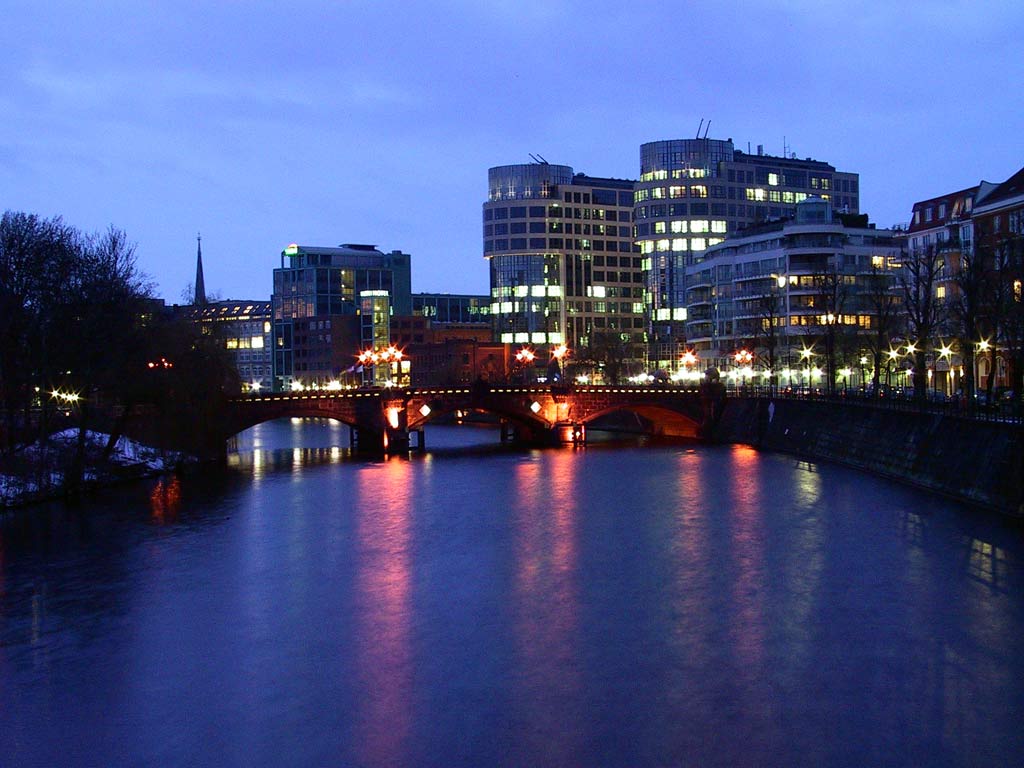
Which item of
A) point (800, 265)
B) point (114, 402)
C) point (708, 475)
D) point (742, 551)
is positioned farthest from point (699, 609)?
point (800, 265)

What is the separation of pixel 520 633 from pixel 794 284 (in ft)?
325

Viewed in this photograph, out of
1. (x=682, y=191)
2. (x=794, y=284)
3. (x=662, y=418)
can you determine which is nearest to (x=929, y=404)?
(x=662, y=418)

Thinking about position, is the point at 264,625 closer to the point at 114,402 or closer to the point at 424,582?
the point at 424,582

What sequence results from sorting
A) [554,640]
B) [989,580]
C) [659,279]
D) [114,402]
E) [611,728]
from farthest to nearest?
[659,279], [114,402], [989,580], [554,640], [611,728]

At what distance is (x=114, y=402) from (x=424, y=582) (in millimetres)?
43795

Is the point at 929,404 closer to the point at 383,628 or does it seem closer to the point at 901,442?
the point at 901,442

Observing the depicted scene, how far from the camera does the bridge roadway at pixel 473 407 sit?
99.8 meters

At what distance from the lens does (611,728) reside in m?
27.2

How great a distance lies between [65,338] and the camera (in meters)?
70.1

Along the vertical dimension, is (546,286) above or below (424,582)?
above

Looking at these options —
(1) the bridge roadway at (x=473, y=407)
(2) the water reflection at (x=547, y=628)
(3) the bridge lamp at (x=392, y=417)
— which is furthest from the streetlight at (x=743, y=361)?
(2) the water reflection at (x=547, y=628)

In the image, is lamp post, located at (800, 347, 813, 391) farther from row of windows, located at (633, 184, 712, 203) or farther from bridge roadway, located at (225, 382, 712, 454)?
row of windows, located at (633, 184, 712, 203)

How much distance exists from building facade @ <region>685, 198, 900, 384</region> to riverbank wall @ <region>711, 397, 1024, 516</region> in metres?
15.1

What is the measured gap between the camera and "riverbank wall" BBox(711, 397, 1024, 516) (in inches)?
2051
